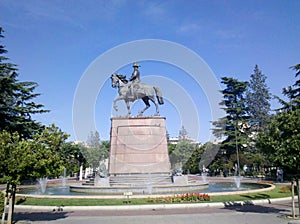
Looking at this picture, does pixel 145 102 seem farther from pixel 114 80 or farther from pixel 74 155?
pixel 74 155

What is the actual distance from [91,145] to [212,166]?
35.8 meters

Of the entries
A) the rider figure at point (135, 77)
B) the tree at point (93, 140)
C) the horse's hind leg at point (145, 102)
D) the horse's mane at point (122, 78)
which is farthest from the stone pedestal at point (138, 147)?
the tree at point (93, 140)

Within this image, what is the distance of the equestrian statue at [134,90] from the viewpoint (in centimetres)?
2748

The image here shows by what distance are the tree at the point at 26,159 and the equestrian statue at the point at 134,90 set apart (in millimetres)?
16127

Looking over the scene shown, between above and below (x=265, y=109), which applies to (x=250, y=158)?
below

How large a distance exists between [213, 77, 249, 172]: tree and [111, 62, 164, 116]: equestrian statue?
2615 centimetres

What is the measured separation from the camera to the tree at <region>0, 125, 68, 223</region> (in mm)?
9883

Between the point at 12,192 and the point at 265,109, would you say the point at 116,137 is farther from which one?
the point at 265,109

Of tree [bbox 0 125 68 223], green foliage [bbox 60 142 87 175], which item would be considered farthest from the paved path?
green foliage [bbox 60 142 87 175]

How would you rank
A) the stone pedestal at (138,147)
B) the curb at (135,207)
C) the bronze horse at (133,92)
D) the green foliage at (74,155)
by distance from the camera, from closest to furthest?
the curb at (135,207)
the stone pedestal at (138,147)
the bronze horse at (133,92)
the green foliage at (74,155)

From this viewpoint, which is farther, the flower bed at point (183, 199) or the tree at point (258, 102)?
the tree at point (258, 102)

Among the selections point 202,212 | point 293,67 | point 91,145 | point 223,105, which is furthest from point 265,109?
point 202,212

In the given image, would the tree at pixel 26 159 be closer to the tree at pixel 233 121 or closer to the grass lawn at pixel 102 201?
the grass lawn at pixel 102 201

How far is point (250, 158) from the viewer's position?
4684 centimetres
